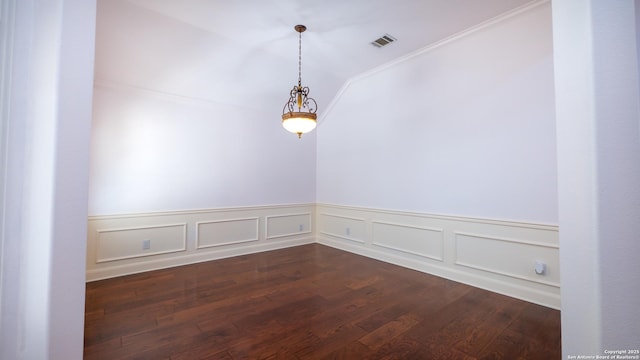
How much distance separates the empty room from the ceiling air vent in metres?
0.03

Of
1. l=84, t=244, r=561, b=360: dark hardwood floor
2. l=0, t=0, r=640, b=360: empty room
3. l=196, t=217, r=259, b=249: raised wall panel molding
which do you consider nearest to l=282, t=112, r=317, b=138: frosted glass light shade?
l=0, t=0, r=640, b=360: empty room

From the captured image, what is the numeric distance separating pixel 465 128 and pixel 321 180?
277cm

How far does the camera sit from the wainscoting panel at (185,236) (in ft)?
10.8

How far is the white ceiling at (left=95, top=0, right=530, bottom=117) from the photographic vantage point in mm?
2639

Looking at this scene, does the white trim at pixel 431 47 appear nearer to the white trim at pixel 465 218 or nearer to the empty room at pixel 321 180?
the empty room at pixel 321 180

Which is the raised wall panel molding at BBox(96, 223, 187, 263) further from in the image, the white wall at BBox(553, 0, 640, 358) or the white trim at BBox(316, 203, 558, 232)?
the white wall at BBox(553, 0, 640, 358)

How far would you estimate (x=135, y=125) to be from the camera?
3.47m

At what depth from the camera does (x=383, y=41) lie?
11.0ft

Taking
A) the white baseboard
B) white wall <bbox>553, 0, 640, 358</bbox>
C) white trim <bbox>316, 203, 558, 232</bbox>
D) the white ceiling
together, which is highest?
the white ceiling

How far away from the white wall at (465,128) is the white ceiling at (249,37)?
29 centimetres

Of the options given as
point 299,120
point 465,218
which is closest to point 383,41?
point 299,120

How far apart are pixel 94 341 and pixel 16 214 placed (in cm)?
196

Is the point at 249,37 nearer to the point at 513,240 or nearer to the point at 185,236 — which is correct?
the point at 185,236

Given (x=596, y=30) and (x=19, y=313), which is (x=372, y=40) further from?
(x=19, y=313)
